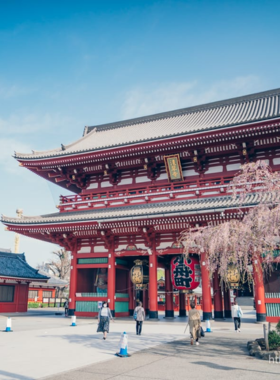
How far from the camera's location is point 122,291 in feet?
80.8

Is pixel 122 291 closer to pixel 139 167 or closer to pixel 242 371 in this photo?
pixel 139 167

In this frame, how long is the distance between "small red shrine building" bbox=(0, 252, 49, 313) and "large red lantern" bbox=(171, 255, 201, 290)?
17.2 meters

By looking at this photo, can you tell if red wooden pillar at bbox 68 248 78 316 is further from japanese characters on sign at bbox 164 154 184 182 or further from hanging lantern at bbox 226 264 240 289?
hanging lantern at bbox 226 264 240 289

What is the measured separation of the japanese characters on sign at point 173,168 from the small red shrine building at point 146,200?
0.22ft

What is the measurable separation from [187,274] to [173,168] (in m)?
6.82

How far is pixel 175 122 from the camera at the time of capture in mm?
28609

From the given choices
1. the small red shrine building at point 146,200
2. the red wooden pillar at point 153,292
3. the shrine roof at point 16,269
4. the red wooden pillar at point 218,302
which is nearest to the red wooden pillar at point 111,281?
the small red shrine building at point 146,200

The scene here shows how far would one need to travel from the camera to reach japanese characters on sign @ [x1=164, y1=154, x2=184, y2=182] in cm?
2156

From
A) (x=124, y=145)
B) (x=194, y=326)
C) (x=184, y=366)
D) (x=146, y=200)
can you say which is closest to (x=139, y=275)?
(x=146, y=200)

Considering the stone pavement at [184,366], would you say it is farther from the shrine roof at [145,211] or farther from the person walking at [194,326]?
the shrine roof at [145,211]

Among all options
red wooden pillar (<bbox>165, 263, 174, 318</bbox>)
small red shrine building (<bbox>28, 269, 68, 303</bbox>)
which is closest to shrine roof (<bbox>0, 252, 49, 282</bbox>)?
small red shrine building (<bbox>28, 269, 68, 303</bbox>)

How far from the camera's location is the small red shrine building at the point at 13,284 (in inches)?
1184

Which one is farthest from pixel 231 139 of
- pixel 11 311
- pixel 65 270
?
pixel 65 270

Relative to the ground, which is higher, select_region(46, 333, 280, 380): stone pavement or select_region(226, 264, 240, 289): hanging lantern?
select_region(226, 264, 240, 289): hanging lantern
